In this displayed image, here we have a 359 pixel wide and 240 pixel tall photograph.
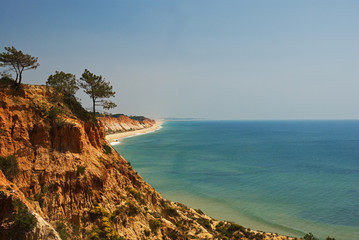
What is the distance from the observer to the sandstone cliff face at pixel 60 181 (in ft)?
46.8

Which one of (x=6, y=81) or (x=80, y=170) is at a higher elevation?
(x=6, y=81)

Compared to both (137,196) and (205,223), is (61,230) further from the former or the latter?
(205,223)

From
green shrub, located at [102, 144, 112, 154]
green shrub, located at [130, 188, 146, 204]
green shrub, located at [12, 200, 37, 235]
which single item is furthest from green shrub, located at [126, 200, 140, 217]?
green shrub, located at [12, 200, 37, 235]

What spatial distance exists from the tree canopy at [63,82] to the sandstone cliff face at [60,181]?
5.56 ft

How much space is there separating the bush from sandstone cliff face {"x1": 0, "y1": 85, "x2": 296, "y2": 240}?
0.72ft

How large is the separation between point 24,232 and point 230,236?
2222 cm

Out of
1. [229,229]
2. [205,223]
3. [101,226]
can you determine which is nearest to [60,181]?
[101,226]

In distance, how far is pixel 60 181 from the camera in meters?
15.9

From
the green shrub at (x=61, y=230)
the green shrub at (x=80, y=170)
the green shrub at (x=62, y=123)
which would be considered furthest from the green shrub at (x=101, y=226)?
the green shrub at (x=62, y=123)

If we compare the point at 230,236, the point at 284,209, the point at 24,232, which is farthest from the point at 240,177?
the point at 24,232

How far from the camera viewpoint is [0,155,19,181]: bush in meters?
14.4

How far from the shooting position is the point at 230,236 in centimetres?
2608

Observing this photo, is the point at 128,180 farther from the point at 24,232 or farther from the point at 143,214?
the point at 24,232

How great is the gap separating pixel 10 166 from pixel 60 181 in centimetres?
329
